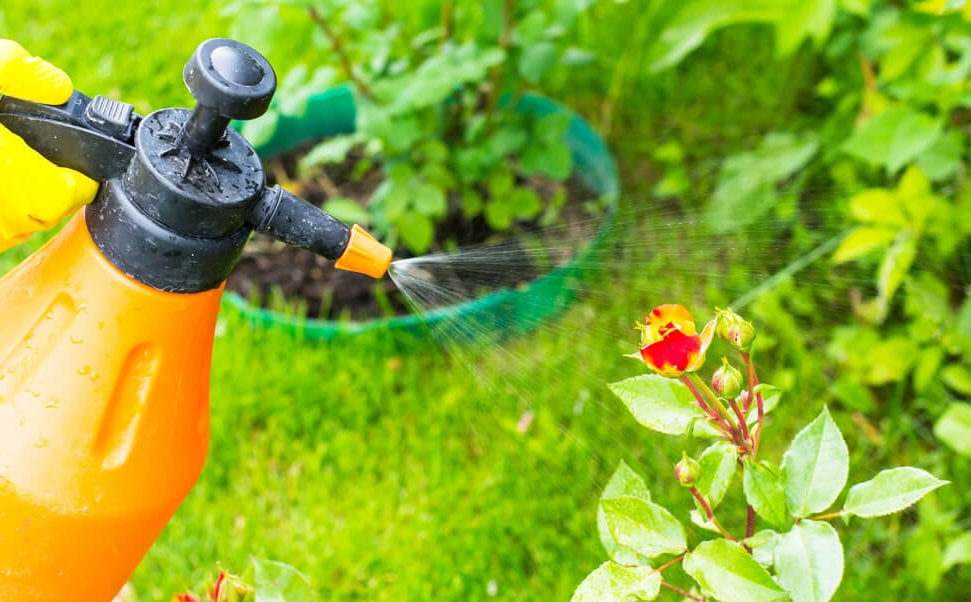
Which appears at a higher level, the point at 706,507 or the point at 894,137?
the point at 706,507

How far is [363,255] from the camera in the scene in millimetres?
843

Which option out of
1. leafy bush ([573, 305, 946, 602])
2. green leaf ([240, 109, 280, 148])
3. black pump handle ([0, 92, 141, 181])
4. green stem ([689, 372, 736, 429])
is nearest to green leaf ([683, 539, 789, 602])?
leafy bush ([573, 305, 946, 602])

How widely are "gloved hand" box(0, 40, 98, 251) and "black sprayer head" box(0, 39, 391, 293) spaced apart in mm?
14

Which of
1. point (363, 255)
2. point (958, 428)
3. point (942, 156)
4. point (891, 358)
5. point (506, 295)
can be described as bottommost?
point (506, 295)

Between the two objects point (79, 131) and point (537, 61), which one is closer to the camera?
point (79, 131)

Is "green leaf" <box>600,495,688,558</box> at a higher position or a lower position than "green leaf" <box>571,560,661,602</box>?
higher

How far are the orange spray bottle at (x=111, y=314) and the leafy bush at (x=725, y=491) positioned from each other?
11.2 inches

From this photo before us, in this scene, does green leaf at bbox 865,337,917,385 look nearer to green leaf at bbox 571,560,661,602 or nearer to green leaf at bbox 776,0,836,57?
green leaf at bbox 776,0,836,57

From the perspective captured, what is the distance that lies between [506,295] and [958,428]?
0.82m

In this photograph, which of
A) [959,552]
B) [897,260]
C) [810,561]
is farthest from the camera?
[897,260]

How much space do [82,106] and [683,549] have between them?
2.02 ft

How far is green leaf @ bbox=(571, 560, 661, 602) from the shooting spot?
804 mm

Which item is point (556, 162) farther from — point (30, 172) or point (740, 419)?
point (30, 172)

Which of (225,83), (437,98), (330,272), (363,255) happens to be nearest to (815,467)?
(363,255)
